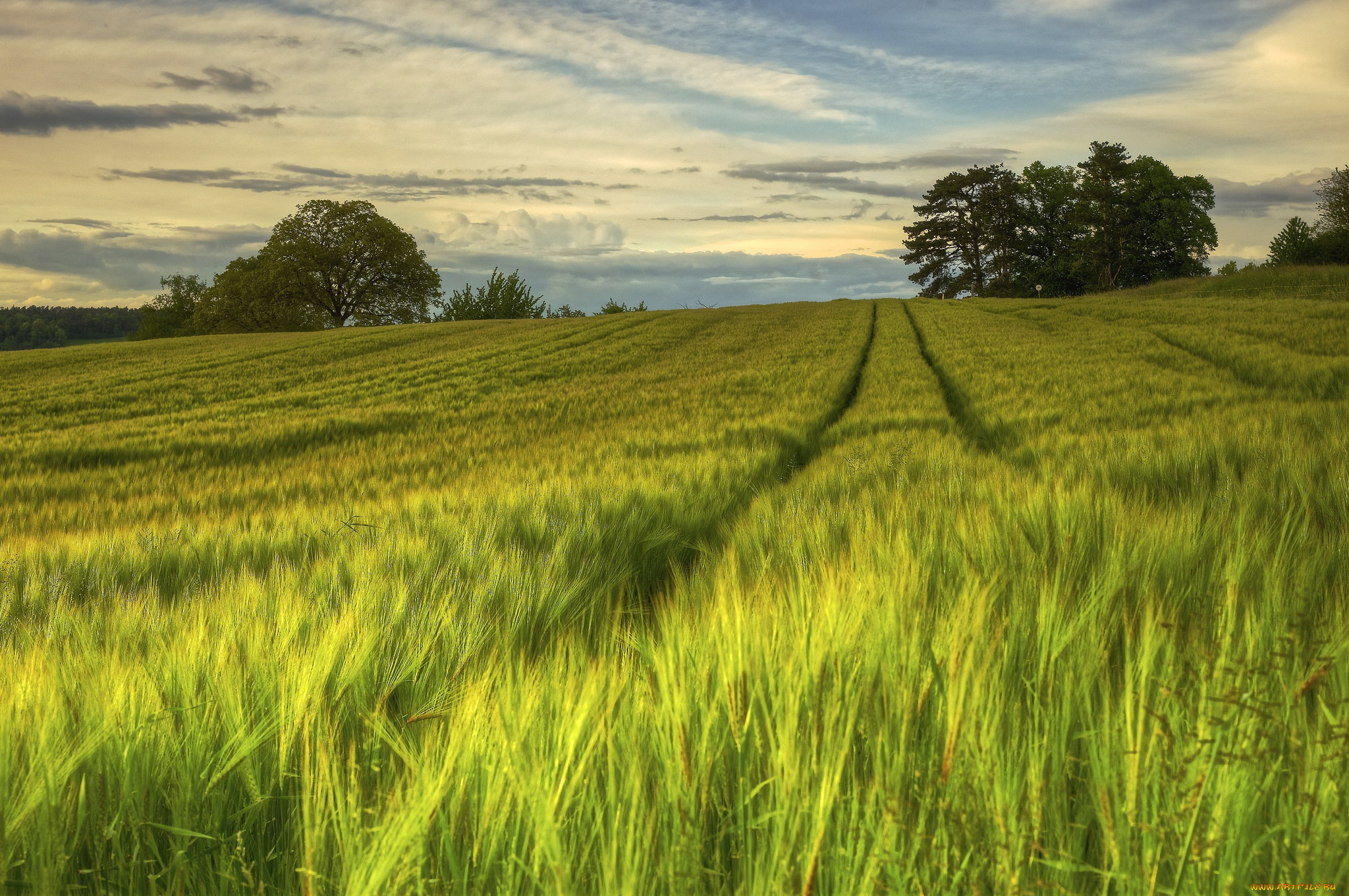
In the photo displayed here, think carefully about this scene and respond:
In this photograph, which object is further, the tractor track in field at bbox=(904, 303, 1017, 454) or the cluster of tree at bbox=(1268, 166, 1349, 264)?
the cluster of tree at bbox=(1268, 166, 1349, 264)

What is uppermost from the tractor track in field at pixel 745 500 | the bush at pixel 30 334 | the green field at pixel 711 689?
the bush at pixel 30 334

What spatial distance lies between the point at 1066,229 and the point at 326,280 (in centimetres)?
6806

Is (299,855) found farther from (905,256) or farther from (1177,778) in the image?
(905,256)

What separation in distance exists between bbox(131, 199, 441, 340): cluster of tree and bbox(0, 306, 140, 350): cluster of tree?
120 feet

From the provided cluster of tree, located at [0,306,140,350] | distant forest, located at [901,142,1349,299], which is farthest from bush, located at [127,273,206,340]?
distant forest, located at [901,142,1349,299]

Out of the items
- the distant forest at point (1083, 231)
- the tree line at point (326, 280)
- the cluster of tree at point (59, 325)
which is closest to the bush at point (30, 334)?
the cluster of tree at point (59, 325)

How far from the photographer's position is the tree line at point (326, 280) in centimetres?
5719

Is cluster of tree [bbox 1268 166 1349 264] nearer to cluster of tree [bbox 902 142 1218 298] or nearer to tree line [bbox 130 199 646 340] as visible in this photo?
cluster of tree [bbox 902 142 1218 298]

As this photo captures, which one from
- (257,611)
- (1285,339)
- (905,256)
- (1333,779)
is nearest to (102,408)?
(257,611)

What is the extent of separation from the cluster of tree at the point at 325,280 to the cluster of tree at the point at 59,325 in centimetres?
3668

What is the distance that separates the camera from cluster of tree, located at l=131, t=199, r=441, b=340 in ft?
188

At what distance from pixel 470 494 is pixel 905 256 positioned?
3097 inches

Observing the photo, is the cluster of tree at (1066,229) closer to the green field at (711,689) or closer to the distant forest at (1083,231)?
the distant forest at (1083,231)

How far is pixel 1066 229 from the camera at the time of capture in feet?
222
